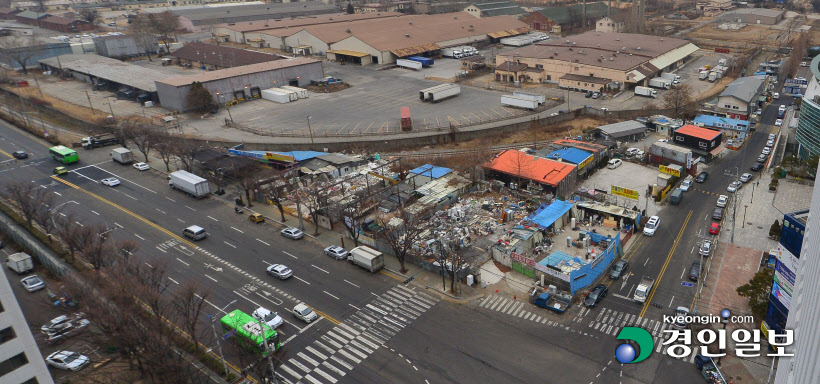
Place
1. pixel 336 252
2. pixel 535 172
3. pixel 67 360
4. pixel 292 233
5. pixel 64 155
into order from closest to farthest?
pixel 67 360
pixel 336 252
pixel 292 233
pixel 535 172
pixel 64 155

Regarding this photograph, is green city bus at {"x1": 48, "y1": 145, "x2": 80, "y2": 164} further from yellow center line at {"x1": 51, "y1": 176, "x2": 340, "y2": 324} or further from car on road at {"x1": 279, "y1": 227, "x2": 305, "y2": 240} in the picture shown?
car on road at {"x1": 279, "y1": 227, "x2": 305, "y2": 240}

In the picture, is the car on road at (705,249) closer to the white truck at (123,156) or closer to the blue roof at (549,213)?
the blue roof at (549,213)

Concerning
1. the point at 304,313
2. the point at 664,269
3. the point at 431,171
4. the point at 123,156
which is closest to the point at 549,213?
the point at 664,269

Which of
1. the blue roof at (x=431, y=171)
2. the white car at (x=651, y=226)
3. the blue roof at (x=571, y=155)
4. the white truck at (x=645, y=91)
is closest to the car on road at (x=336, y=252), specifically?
the blue roof at (x=431, y=171)

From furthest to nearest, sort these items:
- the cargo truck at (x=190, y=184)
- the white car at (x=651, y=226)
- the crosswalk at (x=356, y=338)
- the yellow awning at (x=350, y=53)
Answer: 1. the yellow awning at (x=350, y=53)
2. the cargo truck at (x=190, y=184)
3. the white car at (x=651, y=226)
4. the crosswalk at (x=356, y=338)

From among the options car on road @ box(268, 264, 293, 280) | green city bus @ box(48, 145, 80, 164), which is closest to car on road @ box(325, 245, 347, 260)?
car on road @ box(268, 264, 293, 280)

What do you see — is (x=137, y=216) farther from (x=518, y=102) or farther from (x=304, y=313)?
(x=518, y=102)
